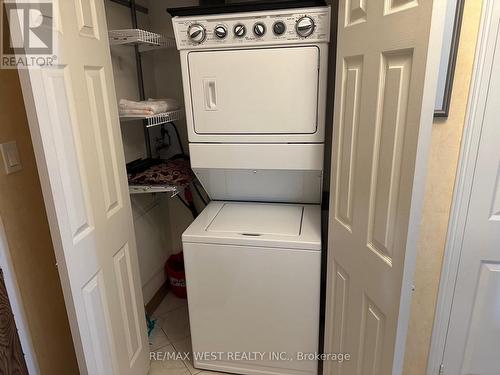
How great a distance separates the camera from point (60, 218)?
106 centimetres

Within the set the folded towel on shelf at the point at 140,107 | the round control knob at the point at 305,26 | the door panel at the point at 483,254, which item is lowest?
the door panel at the point at 483,254

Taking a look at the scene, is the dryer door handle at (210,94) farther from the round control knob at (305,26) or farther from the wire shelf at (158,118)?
the round control knob at (305,26)

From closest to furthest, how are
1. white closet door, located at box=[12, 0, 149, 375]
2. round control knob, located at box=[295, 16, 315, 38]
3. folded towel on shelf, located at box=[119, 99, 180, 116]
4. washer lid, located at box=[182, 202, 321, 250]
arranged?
white closet door, located at box=[12, 0, 149, 375] < round control knob, located at box=[295, 16, 315, 38] < washer lid, located at box=[182, 202, 321, 250] < folded towel on shelf, located at box=[119, 99, 180, 116]

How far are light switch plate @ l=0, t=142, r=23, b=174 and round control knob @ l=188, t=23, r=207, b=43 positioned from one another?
840mm

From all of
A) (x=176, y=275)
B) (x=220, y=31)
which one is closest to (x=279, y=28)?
(x=220, y=31)

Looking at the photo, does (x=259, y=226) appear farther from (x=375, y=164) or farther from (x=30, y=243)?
A: (x=30, y=243)

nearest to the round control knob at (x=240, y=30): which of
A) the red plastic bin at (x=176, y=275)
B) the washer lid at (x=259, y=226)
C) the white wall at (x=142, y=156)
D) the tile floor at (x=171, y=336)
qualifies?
the white wall at (x=142, y=156)

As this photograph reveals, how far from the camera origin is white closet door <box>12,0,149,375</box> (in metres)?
1.03

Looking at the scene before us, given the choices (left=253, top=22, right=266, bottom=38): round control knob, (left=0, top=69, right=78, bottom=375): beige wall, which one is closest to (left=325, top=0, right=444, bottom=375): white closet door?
(left=253, top=22, right=266, bottom=38): round control knob

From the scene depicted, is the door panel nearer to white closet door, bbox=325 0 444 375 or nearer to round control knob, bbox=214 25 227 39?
white closet door, bbox=325 0 444 375

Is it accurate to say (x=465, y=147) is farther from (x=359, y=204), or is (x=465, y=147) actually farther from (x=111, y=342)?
(x=111, y=342)

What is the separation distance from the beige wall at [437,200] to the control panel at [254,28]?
0.52 metres

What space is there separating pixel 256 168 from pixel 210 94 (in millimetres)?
412

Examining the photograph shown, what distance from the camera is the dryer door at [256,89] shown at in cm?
148
